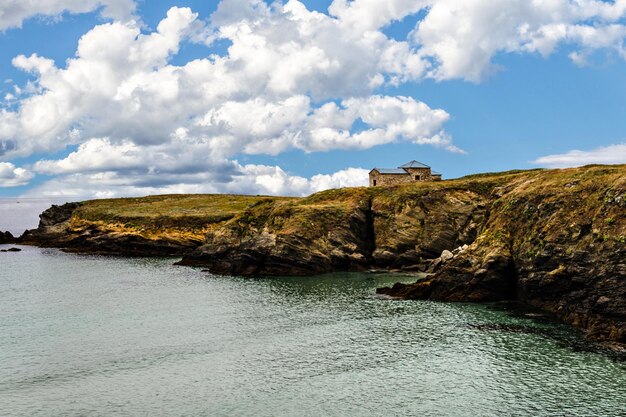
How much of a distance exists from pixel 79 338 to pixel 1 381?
12616 millimetres

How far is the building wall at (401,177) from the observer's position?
135 metres

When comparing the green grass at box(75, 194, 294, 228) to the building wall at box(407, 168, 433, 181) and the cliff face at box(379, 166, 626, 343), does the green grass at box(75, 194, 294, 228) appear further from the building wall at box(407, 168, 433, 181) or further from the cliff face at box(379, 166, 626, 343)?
the cliff face at box(379, 166, 626, 343)

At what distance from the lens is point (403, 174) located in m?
136

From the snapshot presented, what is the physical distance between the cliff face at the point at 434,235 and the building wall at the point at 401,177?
57.4 ft

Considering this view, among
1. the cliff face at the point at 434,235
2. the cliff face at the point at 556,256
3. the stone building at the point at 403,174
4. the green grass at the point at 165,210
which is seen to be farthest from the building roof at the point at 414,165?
the cliff face at the point at 556,256

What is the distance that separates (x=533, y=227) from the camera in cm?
7025

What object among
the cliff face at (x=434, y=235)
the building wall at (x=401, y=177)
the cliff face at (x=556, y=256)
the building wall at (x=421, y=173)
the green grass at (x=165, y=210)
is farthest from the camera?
the green grass at (x=165, y=210)

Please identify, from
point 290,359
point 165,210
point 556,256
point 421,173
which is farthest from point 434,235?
point 165,210

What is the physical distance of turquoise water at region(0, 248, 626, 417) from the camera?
3678 cm

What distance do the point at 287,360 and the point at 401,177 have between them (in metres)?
95.2

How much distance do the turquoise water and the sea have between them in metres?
0.16

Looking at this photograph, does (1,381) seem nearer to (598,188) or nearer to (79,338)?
(79,338)

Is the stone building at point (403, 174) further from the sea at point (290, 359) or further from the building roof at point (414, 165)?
the sea at point (290, 359)

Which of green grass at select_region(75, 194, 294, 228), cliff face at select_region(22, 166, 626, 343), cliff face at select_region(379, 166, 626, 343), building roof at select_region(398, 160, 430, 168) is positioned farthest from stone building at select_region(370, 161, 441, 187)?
cliff face at select_region(379, 166, 626, 343)
